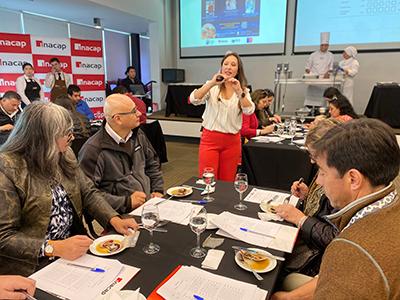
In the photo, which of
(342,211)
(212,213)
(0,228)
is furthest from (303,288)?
(0,228)

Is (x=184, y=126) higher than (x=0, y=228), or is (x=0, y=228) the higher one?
(x=0, y=228)

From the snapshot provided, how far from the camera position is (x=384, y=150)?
0.84 m

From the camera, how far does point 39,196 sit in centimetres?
133

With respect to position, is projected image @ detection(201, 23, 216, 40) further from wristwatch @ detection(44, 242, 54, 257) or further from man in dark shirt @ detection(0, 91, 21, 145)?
wristwatch @ detection(44, 242, 54, 257)

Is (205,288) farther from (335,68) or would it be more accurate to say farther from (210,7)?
(210,7)

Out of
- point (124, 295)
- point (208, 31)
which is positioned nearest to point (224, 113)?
point (124, 295)

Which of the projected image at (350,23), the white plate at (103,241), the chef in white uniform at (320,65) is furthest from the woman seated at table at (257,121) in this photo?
the projected image at (350,23)

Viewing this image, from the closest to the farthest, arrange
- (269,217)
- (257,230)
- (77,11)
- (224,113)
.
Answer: (257,230) → (269,217) → (224,113) → (77,11)

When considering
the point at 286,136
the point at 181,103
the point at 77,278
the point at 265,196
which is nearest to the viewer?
the point at 77,278

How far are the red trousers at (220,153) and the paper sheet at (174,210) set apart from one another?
1048 millimetres

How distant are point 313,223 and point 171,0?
25.2ft

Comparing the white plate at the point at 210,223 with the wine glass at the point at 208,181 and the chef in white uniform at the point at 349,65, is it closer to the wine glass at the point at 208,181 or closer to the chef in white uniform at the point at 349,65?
the wine glass at the point at 208,181

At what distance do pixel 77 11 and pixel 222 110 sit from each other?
5312 mm

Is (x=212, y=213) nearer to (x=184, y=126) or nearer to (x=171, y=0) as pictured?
(x=184, y=126)
